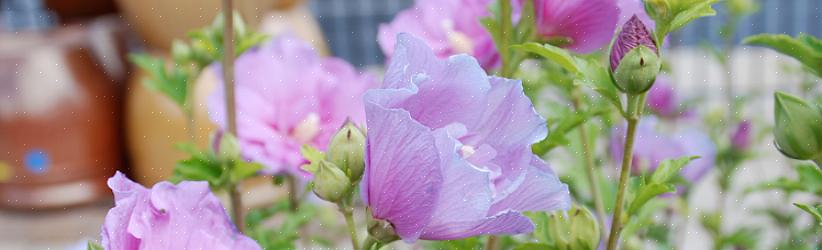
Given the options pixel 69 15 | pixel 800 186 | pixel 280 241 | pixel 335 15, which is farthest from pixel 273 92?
pixel 335 15

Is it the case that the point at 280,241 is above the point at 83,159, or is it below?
above

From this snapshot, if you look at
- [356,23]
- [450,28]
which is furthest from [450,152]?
[356,23]

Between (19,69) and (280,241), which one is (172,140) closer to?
(19,69)

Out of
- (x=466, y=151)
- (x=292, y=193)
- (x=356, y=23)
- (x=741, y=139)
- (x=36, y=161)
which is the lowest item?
(x=356, y=23)

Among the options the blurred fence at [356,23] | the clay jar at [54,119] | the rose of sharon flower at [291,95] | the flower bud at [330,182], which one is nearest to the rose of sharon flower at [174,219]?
the flower bud at [330,182]

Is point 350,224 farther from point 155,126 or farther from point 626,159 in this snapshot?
point 155,126

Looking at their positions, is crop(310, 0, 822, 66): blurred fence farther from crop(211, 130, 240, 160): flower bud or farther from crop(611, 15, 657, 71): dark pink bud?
crop(611, 15, 657, 71): dark pink bud

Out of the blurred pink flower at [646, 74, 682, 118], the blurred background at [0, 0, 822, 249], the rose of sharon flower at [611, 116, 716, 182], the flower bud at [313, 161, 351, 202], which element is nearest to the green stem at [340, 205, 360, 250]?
the flower bud at [313, 161, 351, 202]
